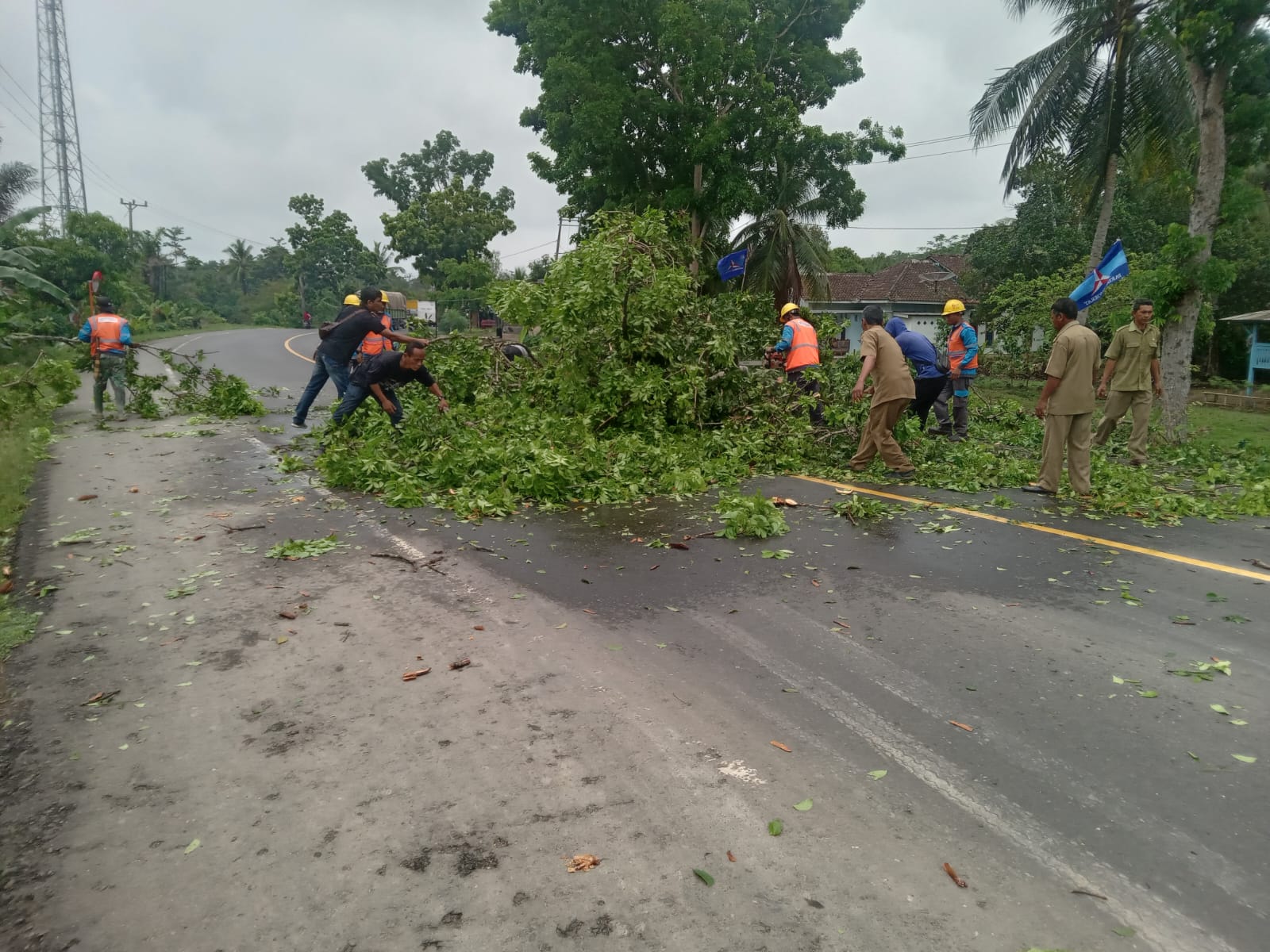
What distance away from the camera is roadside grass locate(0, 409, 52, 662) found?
14.8 feet

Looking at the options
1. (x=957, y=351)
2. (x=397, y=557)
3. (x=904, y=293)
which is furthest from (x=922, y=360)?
(x=904, y=293)

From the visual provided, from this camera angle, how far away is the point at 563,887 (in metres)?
2.55

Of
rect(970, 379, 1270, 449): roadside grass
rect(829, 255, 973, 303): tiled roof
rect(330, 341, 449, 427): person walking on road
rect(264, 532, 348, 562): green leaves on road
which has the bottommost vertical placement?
rect(264, 532, 348, 562): green leaves on road

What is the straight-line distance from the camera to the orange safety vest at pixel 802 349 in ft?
35.1

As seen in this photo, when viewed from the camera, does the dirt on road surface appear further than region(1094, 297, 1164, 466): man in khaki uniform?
No

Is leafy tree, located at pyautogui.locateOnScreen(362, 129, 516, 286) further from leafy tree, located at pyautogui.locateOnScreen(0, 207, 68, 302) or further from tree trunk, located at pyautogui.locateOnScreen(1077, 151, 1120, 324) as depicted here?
tree trunk, located at pyautogui.locateOnScreen(1077, 151, 1120, 324)

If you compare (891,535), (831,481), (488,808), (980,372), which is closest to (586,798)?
(488,808)

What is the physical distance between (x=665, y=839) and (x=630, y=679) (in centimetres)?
121

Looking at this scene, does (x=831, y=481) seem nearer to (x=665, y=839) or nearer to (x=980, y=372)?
(x=665, y=839)

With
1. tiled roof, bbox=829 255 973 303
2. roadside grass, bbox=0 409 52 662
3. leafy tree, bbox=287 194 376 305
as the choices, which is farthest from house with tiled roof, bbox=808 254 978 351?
leafy tree, bbox=287 194 376 305

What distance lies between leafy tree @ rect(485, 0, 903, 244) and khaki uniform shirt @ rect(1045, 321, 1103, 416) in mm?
13085

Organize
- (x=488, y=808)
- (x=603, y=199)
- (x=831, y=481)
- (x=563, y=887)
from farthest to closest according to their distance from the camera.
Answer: (x=603, y=199)
(x=831, y=481)
(x=488, y=808)
(x=563, y=887)

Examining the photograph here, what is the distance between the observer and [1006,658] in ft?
13.8

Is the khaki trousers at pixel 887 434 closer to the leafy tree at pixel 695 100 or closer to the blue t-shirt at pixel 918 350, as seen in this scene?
the blue t-shirt at pixel 918 350
